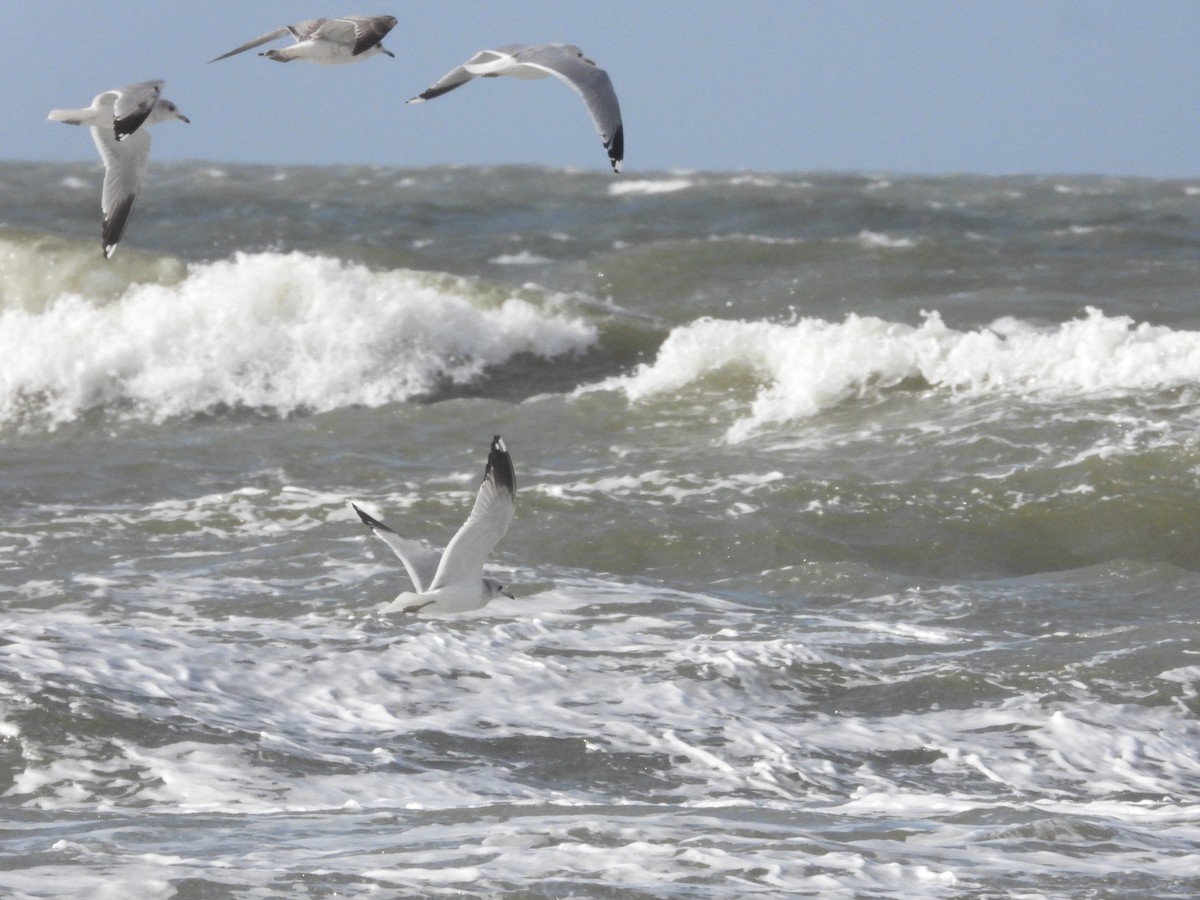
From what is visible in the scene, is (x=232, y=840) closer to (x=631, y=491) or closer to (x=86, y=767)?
(x=86, y=767)

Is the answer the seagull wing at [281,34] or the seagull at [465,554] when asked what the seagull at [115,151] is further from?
the seagull at [465,554]

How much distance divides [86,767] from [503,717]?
152 centimetres

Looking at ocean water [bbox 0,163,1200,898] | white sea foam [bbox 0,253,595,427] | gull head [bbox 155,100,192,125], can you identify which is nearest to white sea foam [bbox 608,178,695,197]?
ocean water [bbox 0,163,1200,898]

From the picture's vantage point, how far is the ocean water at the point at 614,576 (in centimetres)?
525

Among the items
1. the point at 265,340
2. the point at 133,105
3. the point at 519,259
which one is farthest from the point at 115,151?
the point at 519,259

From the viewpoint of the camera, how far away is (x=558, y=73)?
7.18 metres

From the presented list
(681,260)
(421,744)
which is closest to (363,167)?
(681,260)

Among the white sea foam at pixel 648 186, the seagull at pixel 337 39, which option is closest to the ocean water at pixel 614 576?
the seagull at pixel 337 39

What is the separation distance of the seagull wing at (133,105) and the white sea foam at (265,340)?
6784 millimetres

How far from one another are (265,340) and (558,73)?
8407 mm

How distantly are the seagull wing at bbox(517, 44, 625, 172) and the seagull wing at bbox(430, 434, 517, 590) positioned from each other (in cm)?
115

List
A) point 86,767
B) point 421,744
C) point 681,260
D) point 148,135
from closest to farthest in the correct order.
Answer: point 86,767
point 421,744
point 148,135
point 681,260

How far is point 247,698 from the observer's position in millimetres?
6703

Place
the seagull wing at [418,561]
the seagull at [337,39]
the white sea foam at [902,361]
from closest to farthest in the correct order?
the seagull wing at [418,561], the seagull at [337,39], the white sea foam at [902,361]
